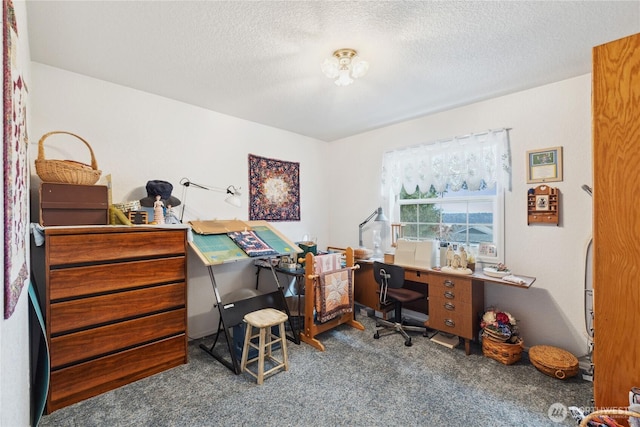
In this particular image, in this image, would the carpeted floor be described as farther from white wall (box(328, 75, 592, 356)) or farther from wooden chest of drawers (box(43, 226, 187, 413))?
white wall (box(328, 75, 592, 356))

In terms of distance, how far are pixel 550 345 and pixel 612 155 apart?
2162 mm

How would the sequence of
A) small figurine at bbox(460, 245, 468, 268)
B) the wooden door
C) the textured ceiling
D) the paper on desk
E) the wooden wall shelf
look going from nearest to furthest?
the wooden door, the textured ceiling, the paper on desk, the wooden wall shelf, small figurine at bbox(460, 245, 468, 268)


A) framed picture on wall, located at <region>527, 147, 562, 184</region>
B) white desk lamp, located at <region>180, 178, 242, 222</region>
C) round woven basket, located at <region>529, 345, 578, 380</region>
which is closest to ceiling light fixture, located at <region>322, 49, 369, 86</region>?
white desk lamp, located at <region>180, 178, 242, 222</region>

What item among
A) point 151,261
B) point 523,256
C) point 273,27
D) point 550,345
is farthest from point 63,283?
point 550,345

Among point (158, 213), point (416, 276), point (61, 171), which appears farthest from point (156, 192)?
point (416, 276)

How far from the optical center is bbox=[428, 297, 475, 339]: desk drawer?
270cm

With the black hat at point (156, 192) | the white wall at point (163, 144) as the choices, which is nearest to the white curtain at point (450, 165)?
the white wall at point (163, 144)

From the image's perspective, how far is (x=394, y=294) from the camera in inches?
122

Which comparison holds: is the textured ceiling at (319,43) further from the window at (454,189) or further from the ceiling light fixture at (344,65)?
the window at (454,189)

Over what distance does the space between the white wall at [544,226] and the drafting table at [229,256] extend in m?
2.22

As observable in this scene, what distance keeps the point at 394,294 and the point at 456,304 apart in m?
0.61

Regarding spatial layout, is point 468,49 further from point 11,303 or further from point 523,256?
point 11,303

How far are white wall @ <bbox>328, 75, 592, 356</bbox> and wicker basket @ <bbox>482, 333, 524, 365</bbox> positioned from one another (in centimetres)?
31

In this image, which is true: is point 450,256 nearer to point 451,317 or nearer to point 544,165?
point 451,317
